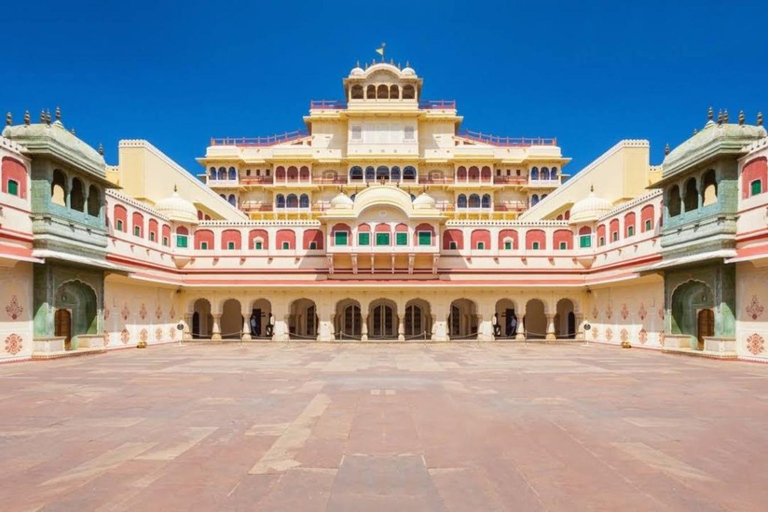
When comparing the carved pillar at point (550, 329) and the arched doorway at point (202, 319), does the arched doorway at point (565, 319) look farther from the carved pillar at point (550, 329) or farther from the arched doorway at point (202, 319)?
the arched doorway at point (202, 319)

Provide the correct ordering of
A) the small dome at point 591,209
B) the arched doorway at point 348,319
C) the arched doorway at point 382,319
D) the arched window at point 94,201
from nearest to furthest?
1. the arched window at point 94,201
2. the small dome at point 591,209
3. the arched doorway at point 348,319
4. the arched doorway at point 382,319

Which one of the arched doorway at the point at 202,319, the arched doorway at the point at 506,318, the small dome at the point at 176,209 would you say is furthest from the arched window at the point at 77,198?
the arched doorway at the point at 506,318

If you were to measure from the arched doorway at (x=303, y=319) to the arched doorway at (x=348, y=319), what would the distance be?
77.0 inches

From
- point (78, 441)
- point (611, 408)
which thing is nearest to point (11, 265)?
point (78, 441)

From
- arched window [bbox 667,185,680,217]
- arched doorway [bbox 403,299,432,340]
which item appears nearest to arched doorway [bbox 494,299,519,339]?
arched doorway [bbox 403,299,432,340]

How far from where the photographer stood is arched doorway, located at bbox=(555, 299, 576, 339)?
3869 cm

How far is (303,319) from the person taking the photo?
4059cm

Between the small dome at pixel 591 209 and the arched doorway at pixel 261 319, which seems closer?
the small dome at pixel 591 209

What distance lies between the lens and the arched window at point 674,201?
2600 centimetres

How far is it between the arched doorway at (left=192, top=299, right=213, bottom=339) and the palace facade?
125 millimetres

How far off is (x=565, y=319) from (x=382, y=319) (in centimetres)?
1389

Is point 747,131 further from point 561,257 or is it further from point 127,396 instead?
point 127,396

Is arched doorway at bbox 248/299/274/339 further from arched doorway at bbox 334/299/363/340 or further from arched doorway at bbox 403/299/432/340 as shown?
arched doorway at bbox 403/299/432/340

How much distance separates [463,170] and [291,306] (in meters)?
→ 21.1
